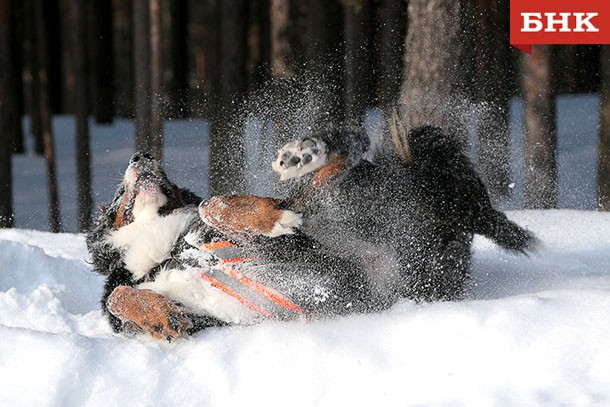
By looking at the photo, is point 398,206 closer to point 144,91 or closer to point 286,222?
point 286,222

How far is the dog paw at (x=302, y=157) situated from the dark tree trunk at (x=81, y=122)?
31.9ft

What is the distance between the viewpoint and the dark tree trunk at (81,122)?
47.4 feet

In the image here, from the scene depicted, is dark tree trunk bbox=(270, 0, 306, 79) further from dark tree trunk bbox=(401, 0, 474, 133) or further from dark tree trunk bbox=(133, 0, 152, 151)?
dark tree trunk bbox=(401, 0, 474, 133)

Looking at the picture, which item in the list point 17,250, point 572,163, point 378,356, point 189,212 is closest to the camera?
point 378,356

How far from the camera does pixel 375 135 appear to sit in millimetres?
4379

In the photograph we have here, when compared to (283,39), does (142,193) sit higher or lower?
lower

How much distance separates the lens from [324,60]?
47.8 ft

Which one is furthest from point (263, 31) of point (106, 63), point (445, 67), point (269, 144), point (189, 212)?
point (189, 212)

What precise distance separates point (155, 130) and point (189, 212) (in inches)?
361

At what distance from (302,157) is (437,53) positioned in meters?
4.76

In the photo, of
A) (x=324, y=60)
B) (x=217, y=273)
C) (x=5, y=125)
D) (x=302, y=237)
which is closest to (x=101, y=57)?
(x=324, y=60)

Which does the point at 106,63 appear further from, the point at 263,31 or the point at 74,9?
the point at 74,9

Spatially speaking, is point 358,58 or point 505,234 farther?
point 358,58

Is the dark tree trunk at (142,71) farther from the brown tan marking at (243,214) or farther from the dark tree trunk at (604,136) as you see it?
the brown tan marking at (243,214)
